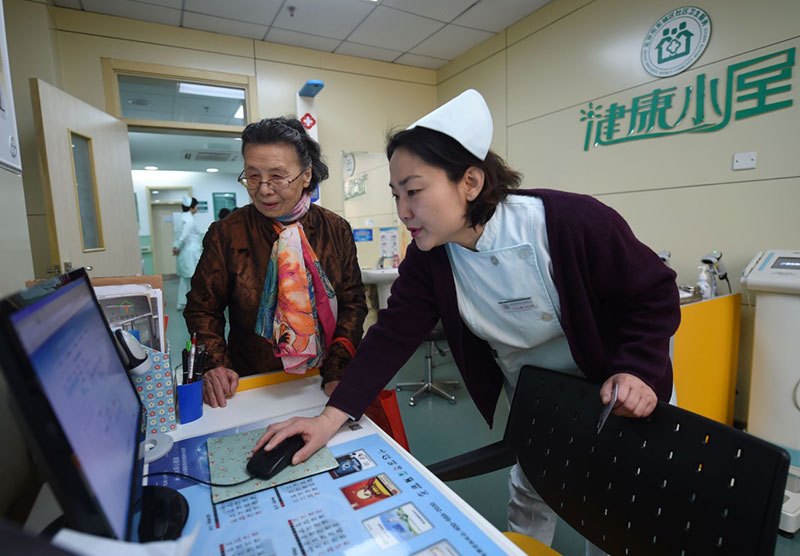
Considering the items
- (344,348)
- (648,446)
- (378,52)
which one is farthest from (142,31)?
(648,446)

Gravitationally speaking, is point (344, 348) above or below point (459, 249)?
below

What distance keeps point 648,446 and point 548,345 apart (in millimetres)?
365

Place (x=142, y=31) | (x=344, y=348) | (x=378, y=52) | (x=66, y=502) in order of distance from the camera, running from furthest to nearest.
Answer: (x=378, y=52) < (x=142, y=31) < (x=344, y=348) < (x=66, y=502)

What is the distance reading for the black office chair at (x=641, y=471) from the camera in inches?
23.3

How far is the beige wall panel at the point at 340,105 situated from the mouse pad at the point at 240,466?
3.64 metres

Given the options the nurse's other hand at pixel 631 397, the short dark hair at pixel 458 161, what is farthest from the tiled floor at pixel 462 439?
the short dark hair at pixel 458 161

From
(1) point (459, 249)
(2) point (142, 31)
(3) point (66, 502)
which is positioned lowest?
(3) point (66, 502)

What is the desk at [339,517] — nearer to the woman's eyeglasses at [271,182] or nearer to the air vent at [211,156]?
the woman's eyeglasses at [271,182]

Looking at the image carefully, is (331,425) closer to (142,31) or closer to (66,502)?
(66,502)

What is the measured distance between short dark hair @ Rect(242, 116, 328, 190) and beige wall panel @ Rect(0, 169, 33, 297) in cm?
55

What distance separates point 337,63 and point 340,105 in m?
0.42

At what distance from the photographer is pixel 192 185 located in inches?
418

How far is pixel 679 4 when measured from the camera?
100 inches

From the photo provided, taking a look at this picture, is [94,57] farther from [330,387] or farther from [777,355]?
[777,355]
